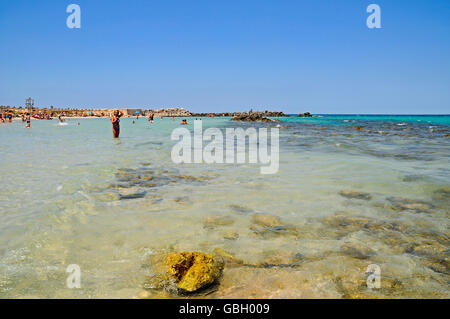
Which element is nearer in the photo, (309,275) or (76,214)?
(309,275)

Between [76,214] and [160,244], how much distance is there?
2.20 m

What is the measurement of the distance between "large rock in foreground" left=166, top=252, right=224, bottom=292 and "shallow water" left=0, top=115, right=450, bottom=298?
0.13m

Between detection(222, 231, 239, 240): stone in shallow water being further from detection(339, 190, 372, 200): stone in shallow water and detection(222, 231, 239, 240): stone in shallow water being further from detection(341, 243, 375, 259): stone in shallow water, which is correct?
detection(339, 190, 372, 200): stone in shallow water

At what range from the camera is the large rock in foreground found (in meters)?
2.88

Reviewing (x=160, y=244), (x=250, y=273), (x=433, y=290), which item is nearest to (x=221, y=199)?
(x=160, y=244)

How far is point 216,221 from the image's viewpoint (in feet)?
15.5

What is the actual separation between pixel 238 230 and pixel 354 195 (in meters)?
3.41

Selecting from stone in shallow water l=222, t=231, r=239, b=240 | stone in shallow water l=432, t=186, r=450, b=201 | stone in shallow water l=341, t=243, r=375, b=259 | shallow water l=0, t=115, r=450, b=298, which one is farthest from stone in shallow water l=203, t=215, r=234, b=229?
stone in shallow water l=432, t=186, r=450, b=201

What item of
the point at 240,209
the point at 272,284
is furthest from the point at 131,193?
the point at 272,284

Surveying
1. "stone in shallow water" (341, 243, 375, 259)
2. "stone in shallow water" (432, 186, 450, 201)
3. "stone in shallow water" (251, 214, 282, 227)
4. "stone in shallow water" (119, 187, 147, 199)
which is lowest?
"stone in shallow water" (341, 243, 375, 259)

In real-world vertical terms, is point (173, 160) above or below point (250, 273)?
above

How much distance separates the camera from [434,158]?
1129 cm

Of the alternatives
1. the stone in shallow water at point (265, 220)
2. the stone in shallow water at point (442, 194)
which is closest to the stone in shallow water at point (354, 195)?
the stone in shallow water at point (442, 194)
